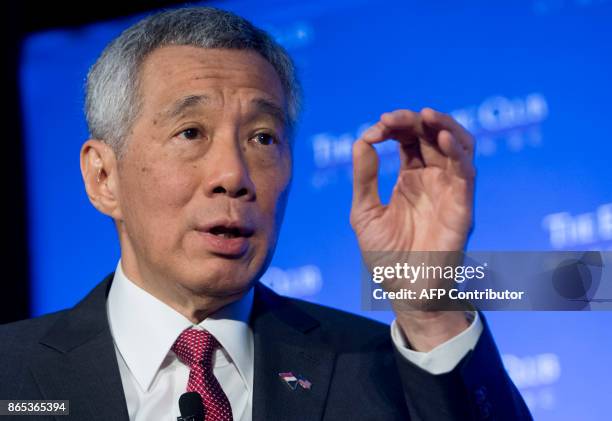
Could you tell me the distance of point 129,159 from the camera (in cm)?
206

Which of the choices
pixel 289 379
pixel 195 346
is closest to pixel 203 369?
pixel 195 346

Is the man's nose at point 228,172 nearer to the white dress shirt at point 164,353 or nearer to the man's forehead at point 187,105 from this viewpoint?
the man's forehead at point 187,105

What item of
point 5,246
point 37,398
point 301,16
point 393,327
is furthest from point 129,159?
point 5,246

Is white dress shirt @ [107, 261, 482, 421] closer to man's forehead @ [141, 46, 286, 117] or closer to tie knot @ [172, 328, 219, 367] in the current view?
tie knot @ [172, 328, 219, 367]

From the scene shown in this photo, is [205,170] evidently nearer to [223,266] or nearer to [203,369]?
[223,266]

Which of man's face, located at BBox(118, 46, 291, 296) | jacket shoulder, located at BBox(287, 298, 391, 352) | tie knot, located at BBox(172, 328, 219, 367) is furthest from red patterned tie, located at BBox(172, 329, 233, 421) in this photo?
jacket shoulder, located at BBox(287, 298, 391, 352)

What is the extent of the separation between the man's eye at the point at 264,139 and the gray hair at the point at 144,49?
0.39ft

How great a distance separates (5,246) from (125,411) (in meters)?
1.70

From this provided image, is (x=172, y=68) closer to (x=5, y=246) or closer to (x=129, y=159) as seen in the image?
(x=129, y=159)

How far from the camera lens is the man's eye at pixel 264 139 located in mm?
2055

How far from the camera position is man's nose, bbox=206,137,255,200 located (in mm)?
1904

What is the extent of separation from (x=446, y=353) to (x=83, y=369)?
834mm

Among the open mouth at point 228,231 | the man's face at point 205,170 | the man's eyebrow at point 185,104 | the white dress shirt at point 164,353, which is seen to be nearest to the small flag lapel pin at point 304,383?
the white dress shirt at point 164,353

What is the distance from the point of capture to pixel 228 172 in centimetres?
191
